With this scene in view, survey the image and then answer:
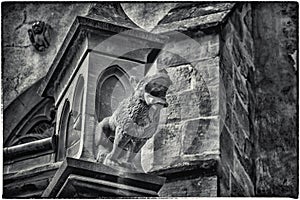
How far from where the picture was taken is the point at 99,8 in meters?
10.1

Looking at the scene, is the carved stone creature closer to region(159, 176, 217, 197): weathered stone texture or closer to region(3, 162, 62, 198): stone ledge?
region(159, 176, 217, 197): weathered stone texture

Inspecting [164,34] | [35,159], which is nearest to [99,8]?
[164,34]

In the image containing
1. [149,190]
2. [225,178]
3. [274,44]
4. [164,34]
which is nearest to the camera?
[149,190]

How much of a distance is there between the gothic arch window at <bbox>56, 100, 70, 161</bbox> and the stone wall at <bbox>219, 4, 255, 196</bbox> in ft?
2.93

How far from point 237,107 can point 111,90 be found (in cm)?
86

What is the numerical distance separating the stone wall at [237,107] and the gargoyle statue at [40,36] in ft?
5.12

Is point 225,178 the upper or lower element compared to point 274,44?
lower

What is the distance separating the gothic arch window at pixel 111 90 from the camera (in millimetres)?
9328

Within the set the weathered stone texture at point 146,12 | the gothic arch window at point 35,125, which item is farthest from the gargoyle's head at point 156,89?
the gothic arch window at point 35,125

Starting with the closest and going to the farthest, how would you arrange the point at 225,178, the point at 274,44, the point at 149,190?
1. the point at 149,190
2. the point at 225,178
3. the point at 274,44

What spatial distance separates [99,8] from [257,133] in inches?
47.2

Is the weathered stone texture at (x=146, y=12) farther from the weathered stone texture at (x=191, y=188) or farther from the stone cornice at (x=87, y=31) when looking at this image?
the weathered stone texture at (x=191, y=188)

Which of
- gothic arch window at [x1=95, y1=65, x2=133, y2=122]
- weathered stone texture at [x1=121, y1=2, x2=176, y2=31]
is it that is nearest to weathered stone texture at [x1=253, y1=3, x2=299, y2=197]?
weathered stone texture at [x1=121, y1=2, x2=176, y2=31]

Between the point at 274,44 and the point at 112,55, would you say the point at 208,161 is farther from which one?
the point at 274,44
